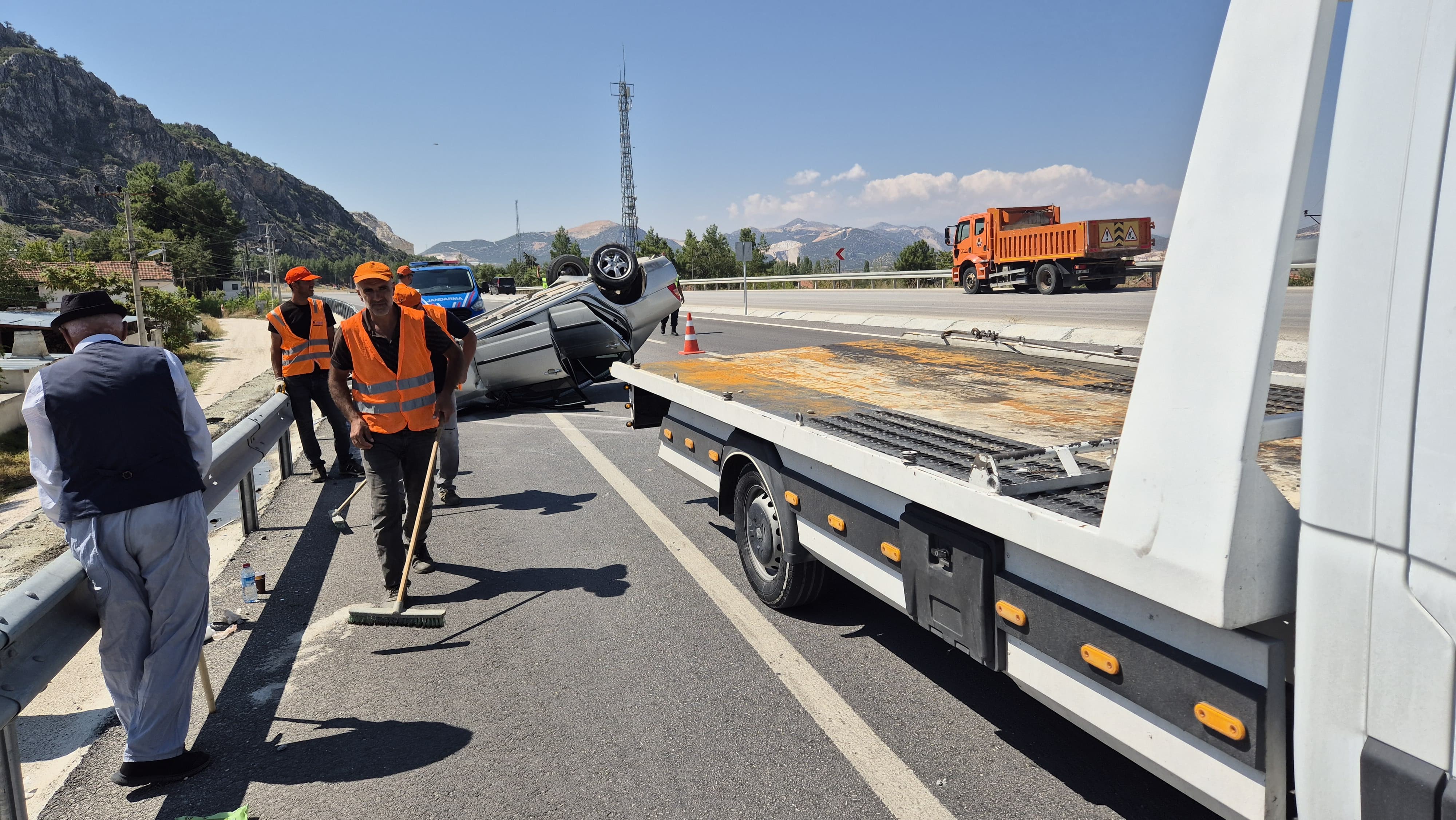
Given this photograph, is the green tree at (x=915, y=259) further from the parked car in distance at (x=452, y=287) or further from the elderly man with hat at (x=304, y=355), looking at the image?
the elderly man with hat at (x=304, y=355)

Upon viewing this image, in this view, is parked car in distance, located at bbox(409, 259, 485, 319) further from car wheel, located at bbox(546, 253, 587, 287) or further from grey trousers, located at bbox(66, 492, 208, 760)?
grey trousers, located at bbox(66, 492, 208, 760)

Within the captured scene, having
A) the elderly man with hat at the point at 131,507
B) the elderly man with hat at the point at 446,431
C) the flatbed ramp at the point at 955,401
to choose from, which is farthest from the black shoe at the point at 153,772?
the elderly man with hat at the point at 446,431

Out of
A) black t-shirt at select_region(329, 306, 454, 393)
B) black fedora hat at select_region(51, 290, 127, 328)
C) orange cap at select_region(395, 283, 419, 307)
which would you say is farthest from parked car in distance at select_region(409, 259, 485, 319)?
black fedora hat at select_region(51, 290, 127, 328)

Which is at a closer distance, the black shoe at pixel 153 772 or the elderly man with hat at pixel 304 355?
the black shoe at pixel 153 772

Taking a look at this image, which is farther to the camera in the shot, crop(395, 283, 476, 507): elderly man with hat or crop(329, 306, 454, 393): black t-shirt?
crop(395, 283, 476, 507): elderly man with hat

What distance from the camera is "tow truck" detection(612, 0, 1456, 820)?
1487 mm

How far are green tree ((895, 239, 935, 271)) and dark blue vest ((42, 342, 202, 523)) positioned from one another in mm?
47544

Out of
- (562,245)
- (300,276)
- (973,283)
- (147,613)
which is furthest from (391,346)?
(562,245)

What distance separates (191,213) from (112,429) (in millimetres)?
131653

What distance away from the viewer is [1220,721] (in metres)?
1.95

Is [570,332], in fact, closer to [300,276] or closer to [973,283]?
[300,276]

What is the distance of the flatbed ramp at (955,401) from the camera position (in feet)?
8.37

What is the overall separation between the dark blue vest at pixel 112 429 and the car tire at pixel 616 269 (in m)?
8.41

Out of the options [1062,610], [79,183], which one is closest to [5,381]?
[1062,610]
